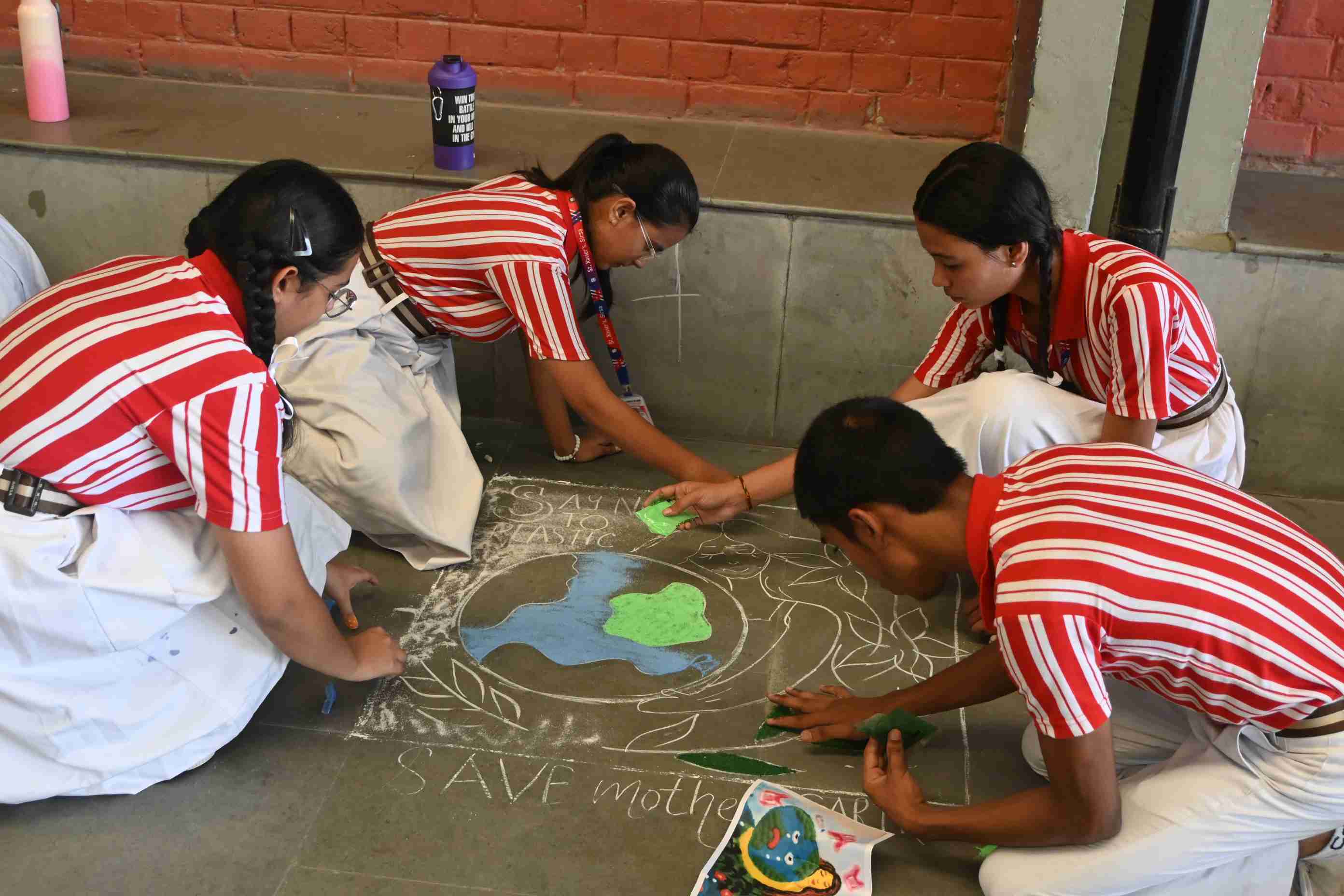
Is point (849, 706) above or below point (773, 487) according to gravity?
below

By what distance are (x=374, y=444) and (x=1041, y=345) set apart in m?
1.47

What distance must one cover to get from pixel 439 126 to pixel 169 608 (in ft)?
5.85

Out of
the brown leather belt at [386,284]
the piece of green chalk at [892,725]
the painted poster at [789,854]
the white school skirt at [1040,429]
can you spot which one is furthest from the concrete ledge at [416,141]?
the painted poster at [789,854]

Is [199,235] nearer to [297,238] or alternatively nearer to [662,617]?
[297,238]

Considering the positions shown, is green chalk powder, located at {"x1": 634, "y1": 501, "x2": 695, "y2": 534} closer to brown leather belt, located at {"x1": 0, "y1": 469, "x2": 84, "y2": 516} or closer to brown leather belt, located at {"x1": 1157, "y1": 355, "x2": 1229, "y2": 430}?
brown leather belt, located at {"x1": 1157, "y1": 355, "x2": 1229, "y2": 430}

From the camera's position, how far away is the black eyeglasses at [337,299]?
211 cm

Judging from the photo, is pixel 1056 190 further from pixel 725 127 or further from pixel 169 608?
pixel 169 608

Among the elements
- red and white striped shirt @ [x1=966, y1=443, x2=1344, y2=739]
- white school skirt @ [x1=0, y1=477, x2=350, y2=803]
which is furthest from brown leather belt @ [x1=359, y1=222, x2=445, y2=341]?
red and white striped shirt @ [x1=966, y1=443, x2=1344, y2=739]

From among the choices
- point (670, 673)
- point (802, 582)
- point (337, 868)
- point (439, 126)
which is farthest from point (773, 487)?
point (439, 126)

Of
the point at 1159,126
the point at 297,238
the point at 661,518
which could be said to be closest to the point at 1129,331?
the point at 1159,126

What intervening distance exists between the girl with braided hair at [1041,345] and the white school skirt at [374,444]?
53cm

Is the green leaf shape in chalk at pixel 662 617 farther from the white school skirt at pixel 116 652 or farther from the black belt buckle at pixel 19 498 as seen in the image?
the black belt buckle at pixel 19 498

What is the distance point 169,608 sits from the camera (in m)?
2.14

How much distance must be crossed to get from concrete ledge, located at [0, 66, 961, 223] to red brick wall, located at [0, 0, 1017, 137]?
2.4 inches
